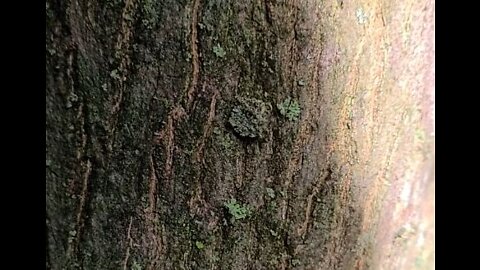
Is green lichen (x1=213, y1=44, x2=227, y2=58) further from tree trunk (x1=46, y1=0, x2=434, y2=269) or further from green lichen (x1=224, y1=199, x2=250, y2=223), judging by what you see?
green lichen (x1=224, y1=199, x2=250, y2=223)

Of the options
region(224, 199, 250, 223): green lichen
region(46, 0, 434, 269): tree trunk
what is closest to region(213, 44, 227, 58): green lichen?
region(46, 0, 434, 269): tree trunk

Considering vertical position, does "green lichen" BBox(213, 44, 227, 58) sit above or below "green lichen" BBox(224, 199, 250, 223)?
above

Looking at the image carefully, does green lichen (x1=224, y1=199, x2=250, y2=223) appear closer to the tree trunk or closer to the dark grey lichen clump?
the tree trunk

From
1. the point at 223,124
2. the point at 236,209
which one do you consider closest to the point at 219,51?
the point at 223,124

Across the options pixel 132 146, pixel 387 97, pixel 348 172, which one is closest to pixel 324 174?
pixel 348 172

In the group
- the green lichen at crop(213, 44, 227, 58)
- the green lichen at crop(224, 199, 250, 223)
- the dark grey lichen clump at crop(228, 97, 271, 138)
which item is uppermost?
the green lichen at crop(213, 44, 227, 58)

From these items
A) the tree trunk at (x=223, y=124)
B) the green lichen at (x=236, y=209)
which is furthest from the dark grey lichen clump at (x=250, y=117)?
the green lichen at (x=236, y=209)

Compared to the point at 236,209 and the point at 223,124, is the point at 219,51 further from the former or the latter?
the point at 236,209

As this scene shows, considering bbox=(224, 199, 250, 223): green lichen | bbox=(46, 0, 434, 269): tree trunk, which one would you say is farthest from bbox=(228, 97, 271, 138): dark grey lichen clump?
bbox=(224, 199, 250, 223): green lichen

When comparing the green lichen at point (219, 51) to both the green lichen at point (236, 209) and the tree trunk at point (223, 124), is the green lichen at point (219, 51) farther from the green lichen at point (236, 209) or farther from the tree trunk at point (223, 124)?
the green lichen at point (236, 209)
